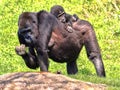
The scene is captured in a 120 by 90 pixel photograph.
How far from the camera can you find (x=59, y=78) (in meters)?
7.46

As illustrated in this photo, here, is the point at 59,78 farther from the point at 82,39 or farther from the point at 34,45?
the point at 82,39

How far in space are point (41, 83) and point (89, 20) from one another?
10953 mm

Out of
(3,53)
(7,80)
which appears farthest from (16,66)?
(7,80)

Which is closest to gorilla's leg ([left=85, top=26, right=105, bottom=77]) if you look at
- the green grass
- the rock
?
the rock

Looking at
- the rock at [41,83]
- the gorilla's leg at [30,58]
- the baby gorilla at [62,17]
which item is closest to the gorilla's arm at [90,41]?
the baby gorilla at [62,17]

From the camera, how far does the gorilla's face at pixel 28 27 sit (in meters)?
9.34

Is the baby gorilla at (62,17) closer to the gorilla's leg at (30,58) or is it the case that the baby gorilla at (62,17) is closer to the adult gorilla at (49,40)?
the adult gorilla at (49,40)

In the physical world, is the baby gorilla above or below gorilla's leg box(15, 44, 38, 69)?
above

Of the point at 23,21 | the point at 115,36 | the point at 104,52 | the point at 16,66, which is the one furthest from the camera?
the point at 115,36

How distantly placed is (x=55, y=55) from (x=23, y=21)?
3.56ft

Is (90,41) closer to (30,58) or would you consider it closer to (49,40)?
(49,40)

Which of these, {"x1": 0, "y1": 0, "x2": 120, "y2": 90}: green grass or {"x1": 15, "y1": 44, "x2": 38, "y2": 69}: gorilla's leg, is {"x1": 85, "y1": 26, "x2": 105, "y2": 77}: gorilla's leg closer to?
{"x1": 15, "y1": 44, "x2": 38, "y2": 69}: gorilla's leg

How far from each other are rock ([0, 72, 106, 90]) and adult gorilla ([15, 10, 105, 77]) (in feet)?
5.52

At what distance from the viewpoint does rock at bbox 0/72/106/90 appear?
7.25 m
